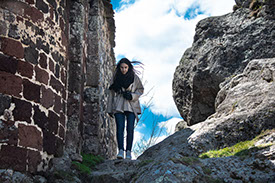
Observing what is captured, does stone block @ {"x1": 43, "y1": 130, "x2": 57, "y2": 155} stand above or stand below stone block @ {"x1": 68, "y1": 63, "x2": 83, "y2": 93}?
below

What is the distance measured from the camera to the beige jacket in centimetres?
572

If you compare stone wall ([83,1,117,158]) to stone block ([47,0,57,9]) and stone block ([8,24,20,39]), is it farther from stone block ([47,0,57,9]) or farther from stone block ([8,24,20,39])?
stone block ([8,24,20,39])

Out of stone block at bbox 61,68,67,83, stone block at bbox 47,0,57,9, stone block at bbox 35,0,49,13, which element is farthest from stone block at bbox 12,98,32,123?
stone block at bbox 47,0,57,9

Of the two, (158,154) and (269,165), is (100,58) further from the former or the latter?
(269,165)

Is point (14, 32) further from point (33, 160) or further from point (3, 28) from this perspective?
point (33, 160)

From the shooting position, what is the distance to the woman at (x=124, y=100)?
224 inches

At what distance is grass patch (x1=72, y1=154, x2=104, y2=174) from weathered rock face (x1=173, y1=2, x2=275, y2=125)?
303cm

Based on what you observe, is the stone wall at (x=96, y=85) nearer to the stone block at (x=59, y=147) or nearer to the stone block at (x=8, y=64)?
the stone block at (x=59, y=147)

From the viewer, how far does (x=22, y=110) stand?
13.1 ft

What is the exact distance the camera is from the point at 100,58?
23.5 ft

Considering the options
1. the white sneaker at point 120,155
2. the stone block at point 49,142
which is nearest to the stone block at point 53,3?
the stone block at point 49,142

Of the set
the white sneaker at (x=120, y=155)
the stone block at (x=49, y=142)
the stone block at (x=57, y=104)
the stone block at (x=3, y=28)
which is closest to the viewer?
the stone block at (x=3, y=28)

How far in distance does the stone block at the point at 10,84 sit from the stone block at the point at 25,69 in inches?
3.8

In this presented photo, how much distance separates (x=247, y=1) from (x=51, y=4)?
16.5 ft
